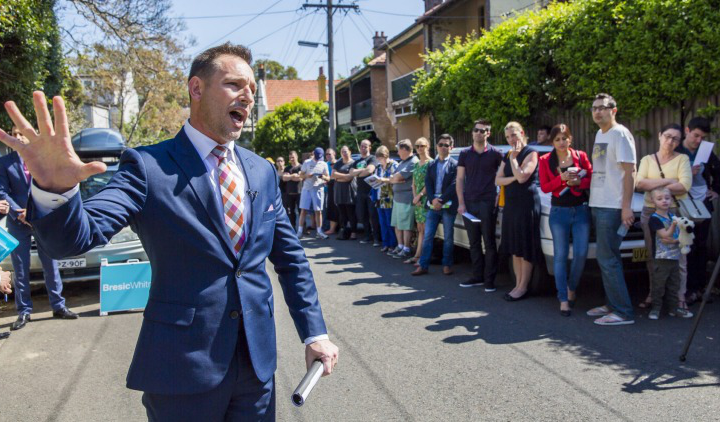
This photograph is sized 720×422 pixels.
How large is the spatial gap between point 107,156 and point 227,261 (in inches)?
539

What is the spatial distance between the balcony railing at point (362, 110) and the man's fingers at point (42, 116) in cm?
3635

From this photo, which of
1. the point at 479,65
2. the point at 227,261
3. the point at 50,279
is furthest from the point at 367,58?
the point at 227,261

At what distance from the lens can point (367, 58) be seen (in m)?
56.2

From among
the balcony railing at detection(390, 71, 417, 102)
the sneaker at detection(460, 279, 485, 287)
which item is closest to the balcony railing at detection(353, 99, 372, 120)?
the balcony railing at detection(390, 71, 417, 102)

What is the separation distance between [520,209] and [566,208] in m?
0.75

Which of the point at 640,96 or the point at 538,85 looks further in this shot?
the point at 538,85

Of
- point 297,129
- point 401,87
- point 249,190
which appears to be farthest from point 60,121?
point 297,129

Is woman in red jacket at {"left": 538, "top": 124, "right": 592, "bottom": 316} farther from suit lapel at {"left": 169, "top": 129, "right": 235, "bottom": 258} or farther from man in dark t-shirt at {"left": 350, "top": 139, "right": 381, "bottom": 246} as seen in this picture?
man in dark t-shirt at {"left": 350, "top": 139, "right": 381, "bottom": 246}

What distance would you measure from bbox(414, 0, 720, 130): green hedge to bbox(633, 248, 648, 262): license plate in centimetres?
293

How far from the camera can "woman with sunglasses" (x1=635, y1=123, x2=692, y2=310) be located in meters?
6.76

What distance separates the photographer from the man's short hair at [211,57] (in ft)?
8.36

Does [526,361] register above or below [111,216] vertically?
below

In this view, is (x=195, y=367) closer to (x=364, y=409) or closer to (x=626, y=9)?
(x=364, y=409)

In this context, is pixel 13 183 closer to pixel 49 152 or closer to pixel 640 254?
pixel 49 152
